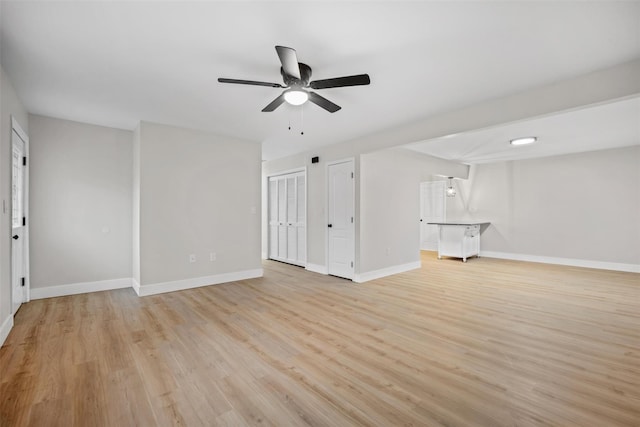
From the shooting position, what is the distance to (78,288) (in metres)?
4.16

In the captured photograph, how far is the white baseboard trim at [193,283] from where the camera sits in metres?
4.11

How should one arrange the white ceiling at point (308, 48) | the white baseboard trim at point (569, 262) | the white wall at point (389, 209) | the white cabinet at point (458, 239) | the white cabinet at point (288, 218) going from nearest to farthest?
1. the white ceiling at point (308, 48)
2. the white wall at point (389, 209)
3. the white baseboard trim at point (569, 262)
4. the white cabinet at point (288, 218)
5. the white cabinet at point (458, 239)

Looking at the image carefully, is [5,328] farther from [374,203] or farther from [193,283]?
[374,203]

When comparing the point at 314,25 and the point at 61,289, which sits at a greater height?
the point at 314,25

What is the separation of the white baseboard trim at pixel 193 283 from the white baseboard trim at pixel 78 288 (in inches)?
8.4

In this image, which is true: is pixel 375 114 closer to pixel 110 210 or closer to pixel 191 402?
pixel 191 402

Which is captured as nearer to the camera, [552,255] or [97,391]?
[97,391]

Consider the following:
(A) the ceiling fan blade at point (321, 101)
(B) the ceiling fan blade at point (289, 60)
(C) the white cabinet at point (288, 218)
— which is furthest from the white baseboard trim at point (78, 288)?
(B) the ceiling fan blade at point (289, 60)

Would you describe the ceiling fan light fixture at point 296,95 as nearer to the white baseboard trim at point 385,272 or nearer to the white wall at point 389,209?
the white wall at point 389,209

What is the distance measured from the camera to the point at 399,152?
5703 mm

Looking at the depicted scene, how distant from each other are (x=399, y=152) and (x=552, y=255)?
14.8 ft

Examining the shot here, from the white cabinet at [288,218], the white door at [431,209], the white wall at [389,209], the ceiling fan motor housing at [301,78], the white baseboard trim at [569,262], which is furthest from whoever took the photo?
the white door at [431,209]

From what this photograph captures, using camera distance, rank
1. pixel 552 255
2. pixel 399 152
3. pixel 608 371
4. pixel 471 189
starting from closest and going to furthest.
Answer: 1. pixel 608 371
2. pixel 399 152
3. pixel 552 255
4. pixel 471 189

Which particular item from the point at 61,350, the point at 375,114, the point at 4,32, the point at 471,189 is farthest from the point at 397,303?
the point at 471,189
